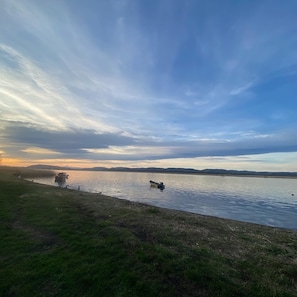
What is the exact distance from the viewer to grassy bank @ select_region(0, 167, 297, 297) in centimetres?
639

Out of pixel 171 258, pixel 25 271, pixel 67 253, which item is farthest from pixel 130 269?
pixel 25 271

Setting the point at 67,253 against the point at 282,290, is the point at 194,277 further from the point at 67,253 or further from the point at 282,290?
the point at 67,253

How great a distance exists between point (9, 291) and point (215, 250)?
26.1 feet

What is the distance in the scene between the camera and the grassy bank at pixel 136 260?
21.0 feet

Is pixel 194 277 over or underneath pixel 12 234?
underneath

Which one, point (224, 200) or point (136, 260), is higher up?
point (136, 260)

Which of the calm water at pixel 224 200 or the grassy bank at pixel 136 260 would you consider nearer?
the grassy bank at pixel 136 260

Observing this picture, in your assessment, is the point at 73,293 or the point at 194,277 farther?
the point at 194,277

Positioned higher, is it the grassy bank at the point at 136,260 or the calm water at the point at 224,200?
the grassy bank at the point at 136,260

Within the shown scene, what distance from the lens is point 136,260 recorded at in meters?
7.99

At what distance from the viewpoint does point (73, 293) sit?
6.05 metres

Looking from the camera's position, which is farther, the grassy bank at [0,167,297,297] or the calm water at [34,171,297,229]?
the calm water at [34,171,297,229]

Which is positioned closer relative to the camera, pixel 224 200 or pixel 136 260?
pixel 136 260

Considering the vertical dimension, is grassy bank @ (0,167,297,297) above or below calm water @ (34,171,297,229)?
above
